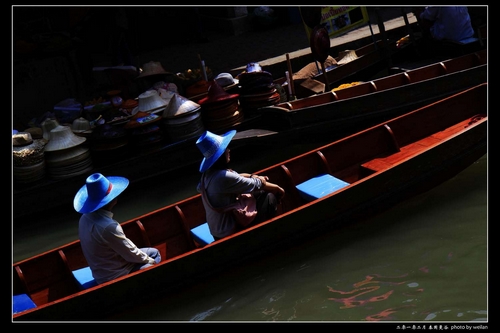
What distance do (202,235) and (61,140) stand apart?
3.10 meters

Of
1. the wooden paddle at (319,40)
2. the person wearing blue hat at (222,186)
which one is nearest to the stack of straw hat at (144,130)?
the wooden paddle at (319,40)

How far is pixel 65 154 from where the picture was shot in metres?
8.53

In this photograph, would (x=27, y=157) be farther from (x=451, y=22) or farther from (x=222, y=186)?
(x=451, y=22)

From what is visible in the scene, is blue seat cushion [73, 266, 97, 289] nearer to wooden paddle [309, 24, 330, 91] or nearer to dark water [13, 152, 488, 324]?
dark water [13, 152, 488, 324]

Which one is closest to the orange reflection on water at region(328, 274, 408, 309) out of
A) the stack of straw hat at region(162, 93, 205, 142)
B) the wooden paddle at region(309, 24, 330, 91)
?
the stack of straw hat at region(162, 93, 205, 142)

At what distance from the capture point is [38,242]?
8141 millimetres

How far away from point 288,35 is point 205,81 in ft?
18.3

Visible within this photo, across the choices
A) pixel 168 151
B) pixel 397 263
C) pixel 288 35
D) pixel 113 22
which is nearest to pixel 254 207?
pixel 397 263

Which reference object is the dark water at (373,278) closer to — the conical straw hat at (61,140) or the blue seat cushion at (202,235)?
the blue seat cushion at (202,235)

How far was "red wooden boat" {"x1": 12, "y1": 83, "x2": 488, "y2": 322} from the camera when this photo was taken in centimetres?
571

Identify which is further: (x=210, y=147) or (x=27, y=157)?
(x=27, y=157)

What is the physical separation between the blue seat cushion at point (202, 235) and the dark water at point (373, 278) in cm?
38

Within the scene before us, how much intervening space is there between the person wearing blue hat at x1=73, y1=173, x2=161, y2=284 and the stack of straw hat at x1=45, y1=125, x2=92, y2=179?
2940mm

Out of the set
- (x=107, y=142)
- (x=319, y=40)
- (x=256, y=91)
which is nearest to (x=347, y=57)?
(x=319, y=40)
